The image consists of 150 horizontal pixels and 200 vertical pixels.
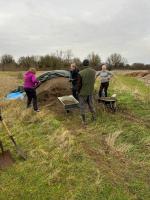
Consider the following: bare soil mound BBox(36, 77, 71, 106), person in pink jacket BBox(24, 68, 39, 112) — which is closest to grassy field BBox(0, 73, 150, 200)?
person in pink jacket BBox(24, 68, 39, 112)

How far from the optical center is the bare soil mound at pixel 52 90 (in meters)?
16.2

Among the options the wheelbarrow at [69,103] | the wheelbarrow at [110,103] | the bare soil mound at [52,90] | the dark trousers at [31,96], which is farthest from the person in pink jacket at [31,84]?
the wheelbarrow at [110,103]

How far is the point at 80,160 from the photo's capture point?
812 centimetres

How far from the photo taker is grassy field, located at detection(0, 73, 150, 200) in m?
6.78

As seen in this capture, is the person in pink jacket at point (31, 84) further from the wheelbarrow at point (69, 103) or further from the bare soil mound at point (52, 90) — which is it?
the bare soil mound at point (52, 90)

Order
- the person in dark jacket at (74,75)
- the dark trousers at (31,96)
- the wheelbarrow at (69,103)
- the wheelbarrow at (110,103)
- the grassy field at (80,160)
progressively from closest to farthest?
the grassy field at (80,160), the wheelbarrow at (69,103), the wheelbarrow at (110,103), the dark trousers at (31,96), the person in dark jacket at (74,75)

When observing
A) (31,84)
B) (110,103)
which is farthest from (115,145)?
(31,84)

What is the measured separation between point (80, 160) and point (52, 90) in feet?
27.7

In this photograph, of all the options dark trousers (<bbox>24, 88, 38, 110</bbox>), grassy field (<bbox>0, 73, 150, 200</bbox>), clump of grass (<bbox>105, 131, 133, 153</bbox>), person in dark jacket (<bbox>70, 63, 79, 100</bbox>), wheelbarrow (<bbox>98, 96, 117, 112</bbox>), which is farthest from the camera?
person in dark jacket (<bbox>70, 63, 79, 100</bbox>)

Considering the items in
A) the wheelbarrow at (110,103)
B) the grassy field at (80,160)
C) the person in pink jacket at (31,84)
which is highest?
the person in pink jacket at (31,84)

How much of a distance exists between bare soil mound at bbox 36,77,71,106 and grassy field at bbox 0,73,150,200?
136 inches

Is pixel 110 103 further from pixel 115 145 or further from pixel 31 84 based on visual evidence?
pixel 115 145

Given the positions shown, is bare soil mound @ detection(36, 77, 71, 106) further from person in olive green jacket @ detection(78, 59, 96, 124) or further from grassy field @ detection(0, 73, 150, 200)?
person in olive green jacket @ detection(78, 59, 96, 124)

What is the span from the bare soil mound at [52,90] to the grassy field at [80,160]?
3.45m
